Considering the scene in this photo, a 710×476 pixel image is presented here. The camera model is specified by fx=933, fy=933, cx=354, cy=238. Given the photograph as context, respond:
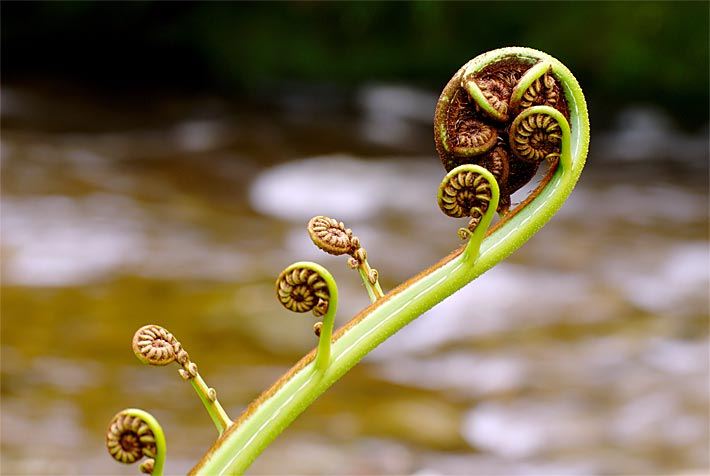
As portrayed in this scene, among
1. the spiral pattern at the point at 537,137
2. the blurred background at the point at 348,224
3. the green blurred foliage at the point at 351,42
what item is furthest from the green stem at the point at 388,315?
the green blurred foliage at the point at 351,42

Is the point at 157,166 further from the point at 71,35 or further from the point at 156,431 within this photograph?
the point at 156,431

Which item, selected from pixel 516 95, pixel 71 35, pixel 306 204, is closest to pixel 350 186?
pixel 306 204

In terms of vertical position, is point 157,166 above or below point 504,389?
above

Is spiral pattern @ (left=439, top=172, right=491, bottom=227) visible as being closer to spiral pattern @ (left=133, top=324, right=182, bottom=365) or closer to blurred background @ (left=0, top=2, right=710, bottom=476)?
spiral pattern @ (left=133, top=324, right=182, bottom=365)

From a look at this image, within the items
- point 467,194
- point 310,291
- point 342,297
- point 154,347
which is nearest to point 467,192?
point 467,194

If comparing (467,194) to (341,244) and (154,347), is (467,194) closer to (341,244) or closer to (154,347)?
(341,244)

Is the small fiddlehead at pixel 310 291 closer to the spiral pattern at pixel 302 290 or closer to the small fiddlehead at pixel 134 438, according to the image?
the spiral pattern at pixel 302 290
